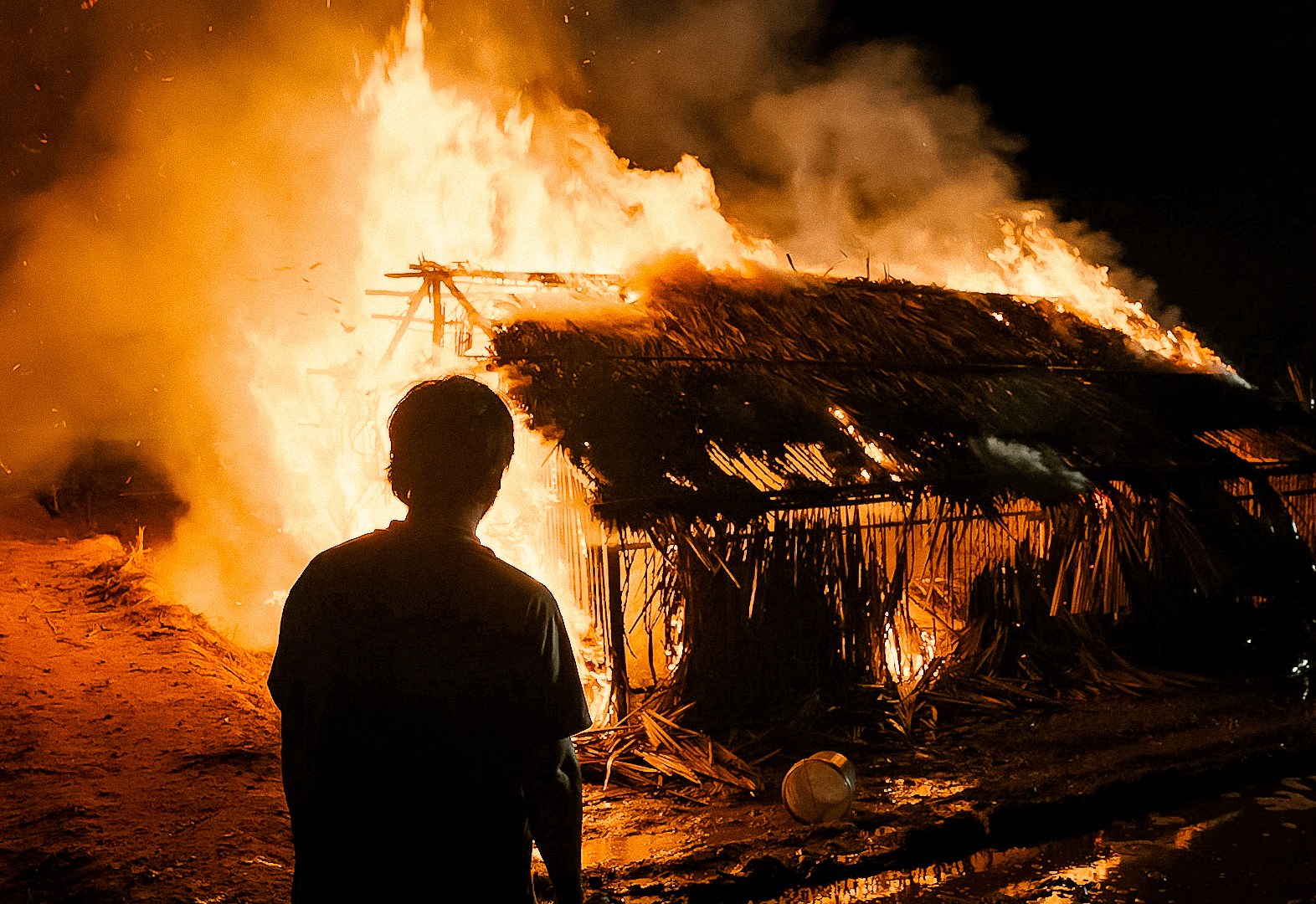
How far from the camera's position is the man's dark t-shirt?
1.75 meters

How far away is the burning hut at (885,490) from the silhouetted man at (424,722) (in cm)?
392

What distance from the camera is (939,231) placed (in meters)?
15.4

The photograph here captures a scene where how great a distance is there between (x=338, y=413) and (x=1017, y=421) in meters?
7.09

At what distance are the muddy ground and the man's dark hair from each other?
3378 millimetres

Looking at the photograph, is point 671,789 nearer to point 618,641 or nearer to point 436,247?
point 618,641

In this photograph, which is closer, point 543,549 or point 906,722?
point 906,722

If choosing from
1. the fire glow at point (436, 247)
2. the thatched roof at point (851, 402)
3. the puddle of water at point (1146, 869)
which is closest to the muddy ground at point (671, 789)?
the puddle of water at point (1146, 869)

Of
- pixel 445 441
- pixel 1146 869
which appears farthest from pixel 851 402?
pixel 445 441

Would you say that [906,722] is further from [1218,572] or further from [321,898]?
[321,898]

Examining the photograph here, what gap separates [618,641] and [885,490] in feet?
8.26

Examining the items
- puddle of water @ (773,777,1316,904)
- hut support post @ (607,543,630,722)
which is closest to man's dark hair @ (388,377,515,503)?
puddle of water @ (773,777,1316,904)

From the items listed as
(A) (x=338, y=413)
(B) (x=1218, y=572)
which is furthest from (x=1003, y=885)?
(A) (x=338, y=413)

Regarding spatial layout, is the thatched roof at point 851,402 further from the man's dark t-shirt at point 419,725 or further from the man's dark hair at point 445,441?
the man's dark t-shirt at point 419,725

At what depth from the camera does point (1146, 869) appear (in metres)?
4.80
